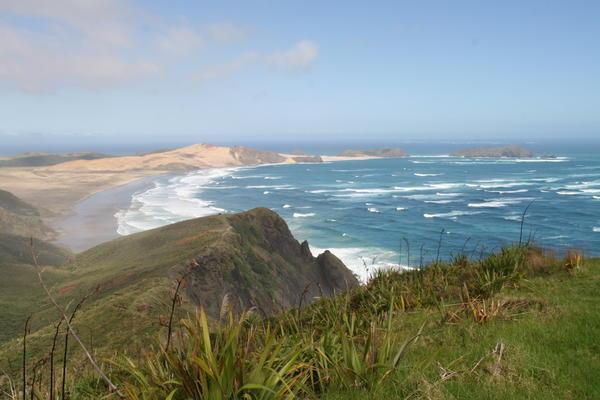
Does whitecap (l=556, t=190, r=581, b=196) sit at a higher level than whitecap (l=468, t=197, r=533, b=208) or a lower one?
higher

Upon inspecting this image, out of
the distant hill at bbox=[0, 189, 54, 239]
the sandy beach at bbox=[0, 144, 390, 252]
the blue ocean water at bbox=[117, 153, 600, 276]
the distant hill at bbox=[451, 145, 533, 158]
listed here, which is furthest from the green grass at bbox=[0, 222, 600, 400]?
the distant hill at bbox=[451, 145, 533, 158]

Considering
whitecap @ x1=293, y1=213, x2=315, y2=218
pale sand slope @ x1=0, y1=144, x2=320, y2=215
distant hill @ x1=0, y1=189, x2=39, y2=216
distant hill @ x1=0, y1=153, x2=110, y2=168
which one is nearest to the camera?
whitecap @ x1=293, y1=213, x2=315, y2=218

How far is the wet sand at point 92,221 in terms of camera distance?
52219mm

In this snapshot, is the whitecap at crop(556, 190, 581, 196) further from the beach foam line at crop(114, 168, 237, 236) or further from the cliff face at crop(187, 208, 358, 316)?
the cliff face at crop(187, 208, 358, 316)

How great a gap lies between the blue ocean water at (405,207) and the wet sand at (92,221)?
2.46 m

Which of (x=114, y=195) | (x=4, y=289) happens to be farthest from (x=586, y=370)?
(x=114, y=195)

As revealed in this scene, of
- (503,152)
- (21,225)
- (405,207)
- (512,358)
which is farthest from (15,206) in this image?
(503,152)

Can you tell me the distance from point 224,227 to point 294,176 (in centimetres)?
9070

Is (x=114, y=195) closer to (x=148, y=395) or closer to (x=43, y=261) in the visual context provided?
(x=43, y=261)

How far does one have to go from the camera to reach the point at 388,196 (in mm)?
76312

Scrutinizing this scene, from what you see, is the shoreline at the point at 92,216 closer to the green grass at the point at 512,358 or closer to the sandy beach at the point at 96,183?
the sandy beach at the point at 96,183

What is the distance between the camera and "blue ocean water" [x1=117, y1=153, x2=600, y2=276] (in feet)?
142

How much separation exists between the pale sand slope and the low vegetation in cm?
7320

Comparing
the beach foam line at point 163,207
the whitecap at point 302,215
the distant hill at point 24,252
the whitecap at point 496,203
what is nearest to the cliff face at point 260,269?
the distant hill at point 24,252
